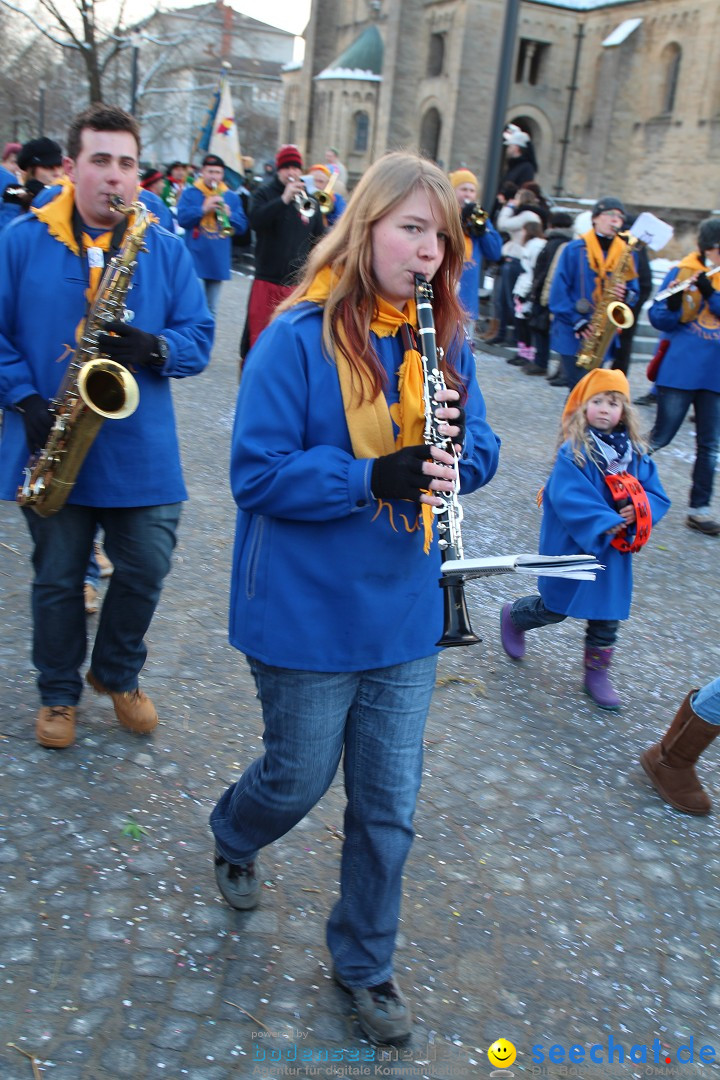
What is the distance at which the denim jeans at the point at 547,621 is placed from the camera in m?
4.63

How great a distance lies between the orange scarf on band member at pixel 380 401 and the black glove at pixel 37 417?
126 centimetres

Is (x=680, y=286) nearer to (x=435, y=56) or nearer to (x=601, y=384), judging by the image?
(x=601, y=384)

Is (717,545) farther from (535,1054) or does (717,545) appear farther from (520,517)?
(535,1054)

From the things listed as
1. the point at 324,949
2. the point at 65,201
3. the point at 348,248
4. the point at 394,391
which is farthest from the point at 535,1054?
the point at 65,201

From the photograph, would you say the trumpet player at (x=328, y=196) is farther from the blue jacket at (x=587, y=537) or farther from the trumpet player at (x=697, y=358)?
the blue jacket at (x=587, y=537)

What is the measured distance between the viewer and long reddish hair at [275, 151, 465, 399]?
236 cm

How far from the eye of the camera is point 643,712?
15.3 feet

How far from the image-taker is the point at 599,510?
4414 mm

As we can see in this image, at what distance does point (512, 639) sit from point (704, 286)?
3586 millimetres

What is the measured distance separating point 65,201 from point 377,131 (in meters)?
48.6

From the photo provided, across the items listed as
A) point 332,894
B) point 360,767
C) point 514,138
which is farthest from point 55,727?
point 514,138

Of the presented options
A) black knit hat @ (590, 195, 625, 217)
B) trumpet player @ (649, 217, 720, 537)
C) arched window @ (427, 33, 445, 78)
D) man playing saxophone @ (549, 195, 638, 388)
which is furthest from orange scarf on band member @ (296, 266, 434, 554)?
arched window @ (427, 33, 445, 78)

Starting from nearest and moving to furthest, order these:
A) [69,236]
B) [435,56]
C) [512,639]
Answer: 1. [69,236]
2. [512,639]
3. [435,56]

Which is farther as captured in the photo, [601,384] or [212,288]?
[212,288]
